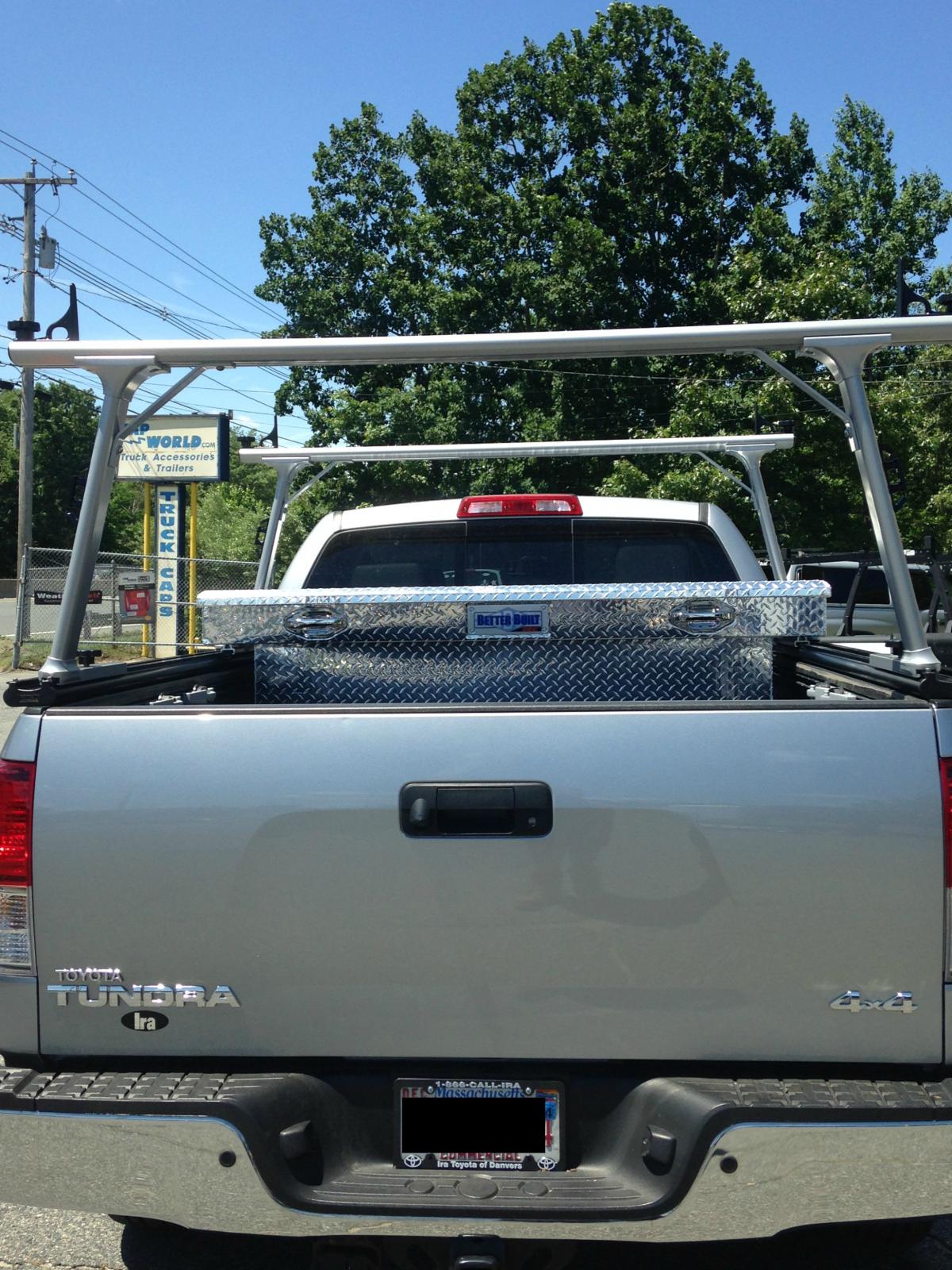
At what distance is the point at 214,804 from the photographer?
2312 mm

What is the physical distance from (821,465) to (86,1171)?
21.8 m

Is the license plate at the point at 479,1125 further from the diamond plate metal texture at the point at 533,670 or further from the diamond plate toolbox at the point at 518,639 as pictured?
the diamond plate metal texture at the point at 533,670

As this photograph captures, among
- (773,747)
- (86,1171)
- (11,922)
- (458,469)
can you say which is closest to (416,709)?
(773,747)

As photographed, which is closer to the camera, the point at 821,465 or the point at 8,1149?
the point at 8,1149

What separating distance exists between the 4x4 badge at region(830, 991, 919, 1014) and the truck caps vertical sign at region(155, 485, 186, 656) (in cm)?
2119

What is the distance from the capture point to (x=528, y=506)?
171 inches

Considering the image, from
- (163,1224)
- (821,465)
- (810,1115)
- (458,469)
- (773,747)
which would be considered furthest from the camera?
(458,469)

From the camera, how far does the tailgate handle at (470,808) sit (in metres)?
2.28

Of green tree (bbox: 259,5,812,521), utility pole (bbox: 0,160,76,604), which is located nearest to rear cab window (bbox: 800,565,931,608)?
green tree (bbox: 259,5,812,521)

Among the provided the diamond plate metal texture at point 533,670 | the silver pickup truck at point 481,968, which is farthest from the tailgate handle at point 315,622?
the silver pickup truck at point 481,968

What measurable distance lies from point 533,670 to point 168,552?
21.2 m

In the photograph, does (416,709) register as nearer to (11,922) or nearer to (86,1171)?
(11,922)

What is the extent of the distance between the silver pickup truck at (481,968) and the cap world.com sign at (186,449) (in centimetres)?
2166

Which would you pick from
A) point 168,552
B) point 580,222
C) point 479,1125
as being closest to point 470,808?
point 479,1125
